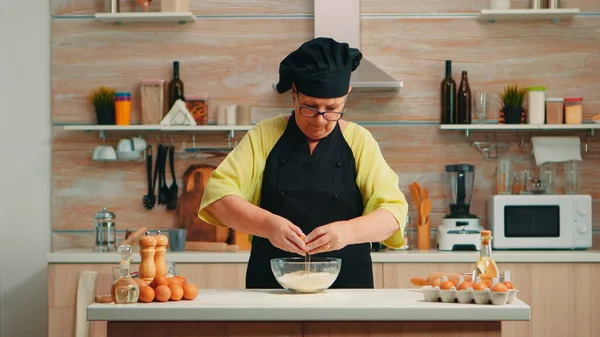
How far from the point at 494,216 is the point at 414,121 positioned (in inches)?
28.3

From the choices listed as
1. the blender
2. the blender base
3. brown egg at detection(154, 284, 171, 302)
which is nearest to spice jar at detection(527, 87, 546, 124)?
the blender

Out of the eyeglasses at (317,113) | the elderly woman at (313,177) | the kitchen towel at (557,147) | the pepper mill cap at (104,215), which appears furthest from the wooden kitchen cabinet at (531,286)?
the eyeglasses at (317,113)

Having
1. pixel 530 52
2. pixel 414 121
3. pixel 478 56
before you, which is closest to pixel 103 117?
pixel 414 121

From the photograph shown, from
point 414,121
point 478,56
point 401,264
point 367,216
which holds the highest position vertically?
point 478,56

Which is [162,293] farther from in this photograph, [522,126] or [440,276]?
[522,126]

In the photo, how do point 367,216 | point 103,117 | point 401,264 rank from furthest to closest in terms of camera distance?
point 103,117, point 401,264, point 367,216

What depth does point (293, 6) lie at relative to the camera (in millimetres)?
4844

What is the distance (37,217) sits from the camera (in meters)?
4.88

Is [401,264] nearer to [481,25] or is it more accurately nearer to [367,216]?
[481,25]

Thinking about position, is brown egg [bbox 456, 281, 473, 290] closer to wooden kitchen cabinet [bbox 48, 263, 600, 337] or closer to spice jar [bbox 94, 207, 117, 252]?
wooden kitchen cabinet [bbox 48, 263, 600, 337]

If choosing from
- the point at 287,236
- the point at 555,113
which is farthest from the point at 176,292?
the point at 555,113

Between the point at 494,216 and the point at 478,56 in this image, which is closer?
the point at 494,216

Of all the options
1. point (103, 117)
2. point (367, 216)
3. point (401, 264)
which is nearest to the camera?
point (367, 216)

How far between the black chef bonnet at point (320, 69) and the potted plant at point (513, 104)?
2.33 meters
